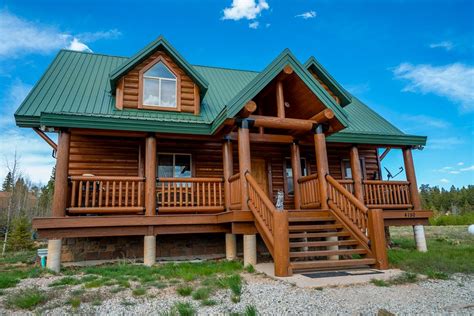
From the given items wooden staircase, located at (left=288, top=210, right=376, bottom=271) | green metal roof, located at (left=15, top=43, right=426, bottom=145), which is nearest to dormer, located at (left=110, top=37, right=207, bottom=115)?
green metal roof, located at (left=15, top=43, right=426, bottom=145)

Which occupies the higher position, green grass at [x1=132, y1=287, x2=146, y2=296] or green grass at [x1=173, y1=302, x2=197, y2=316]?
green grass at [x1=132, y1=287, x2=146, y2=296]

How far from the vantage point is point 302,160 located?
13.0 metres

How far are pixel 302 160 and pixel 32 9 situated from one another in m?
14.5

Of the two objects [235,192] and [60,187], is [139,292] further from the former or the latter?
[60,187]

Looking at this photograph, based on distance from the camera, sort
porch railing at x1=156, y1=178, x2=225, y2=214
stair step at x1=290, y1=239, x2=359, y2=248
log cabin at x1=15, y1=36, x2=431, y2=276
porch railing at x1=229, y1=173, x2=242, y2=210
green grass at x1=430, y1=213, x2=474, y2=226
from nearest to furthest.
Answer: stair step at x1=290, y1=239, x2=359, y2=248
log cabin at x1=15, y1=36, x2=431, y2=276
porch railing at x1=229, y1=173, x2=242, y2=210
porch railing at x1=156, y1=178, x2=225, y2=214
green grass at x1=430, y1=213, x2=474, y2=226

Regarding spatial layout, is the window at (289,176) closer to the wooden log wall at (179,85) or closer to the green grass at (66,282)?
the wooden log wall at (179,85)

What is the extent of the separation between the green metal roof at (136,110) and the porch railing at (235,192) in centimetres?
156

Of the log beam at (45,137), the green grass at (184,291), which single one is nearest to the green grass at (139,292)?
the green grass at (184,291)

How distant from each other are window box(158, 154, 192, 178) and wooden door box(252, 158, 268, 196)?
96.7 inches

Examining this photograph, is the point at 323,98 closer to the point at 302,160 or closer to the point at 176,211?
the point at 302,160

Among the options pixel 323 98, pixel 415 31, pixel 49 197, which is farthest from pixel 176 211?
pixel 49 197

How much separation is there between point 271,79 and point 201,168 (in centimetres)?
425

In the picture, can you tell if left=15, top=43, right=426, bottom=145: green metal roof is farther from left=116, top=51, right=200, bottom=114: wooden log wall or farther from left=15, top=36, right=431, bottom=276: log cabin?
left=116, top=51, right=200, bottom=114: wooden log wall

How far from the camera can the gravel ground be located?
13.9 ft
